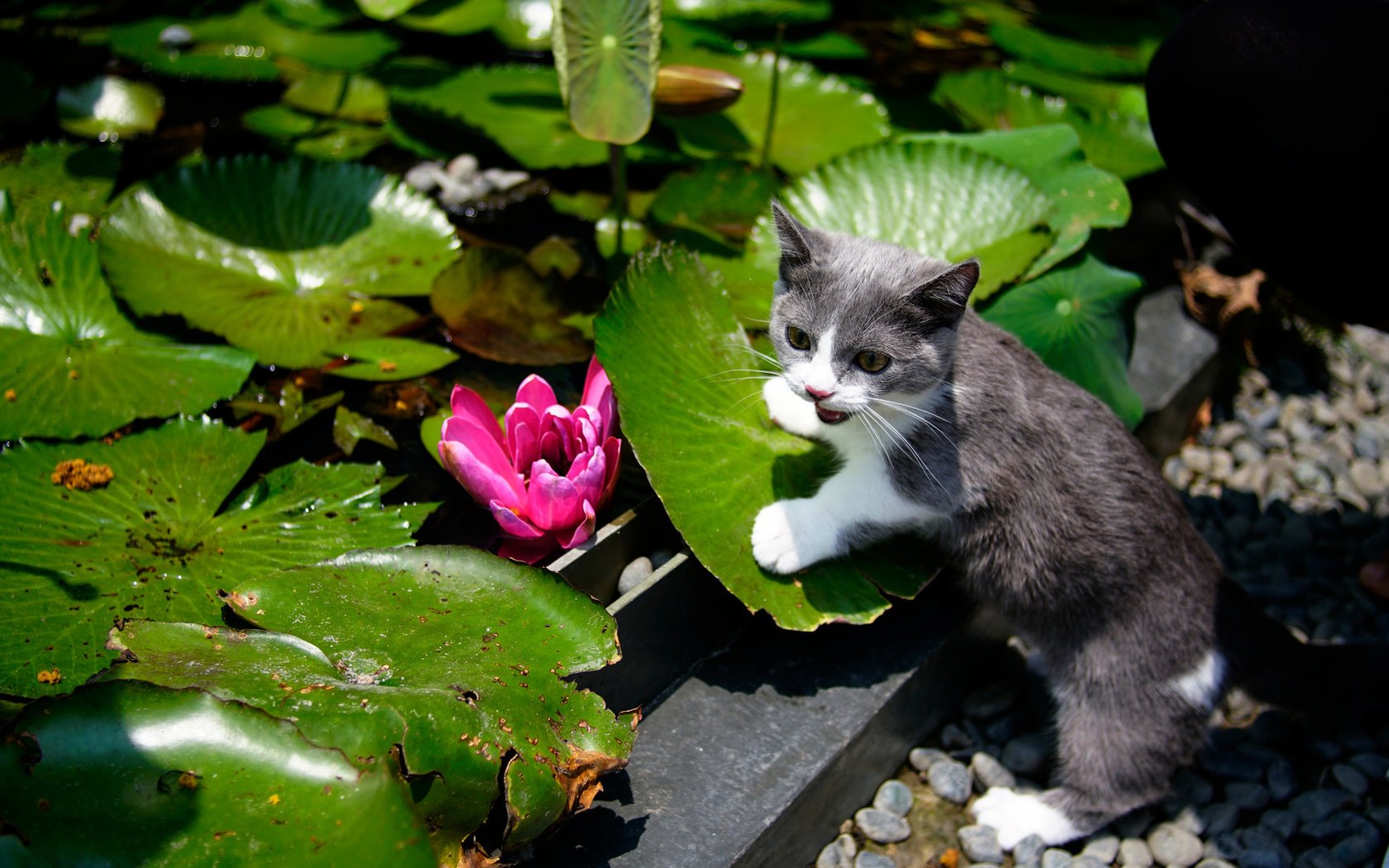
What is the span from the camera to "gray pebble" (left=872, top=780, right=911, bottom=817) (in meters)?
2.09

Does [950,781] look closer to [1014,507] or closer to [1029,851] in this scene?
[1029,851]

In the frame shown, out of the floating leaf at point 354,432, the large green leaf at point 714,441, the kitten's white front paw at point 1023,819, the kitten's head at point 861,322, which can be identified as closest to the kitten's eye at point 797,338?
the kitten's head at point 861,322

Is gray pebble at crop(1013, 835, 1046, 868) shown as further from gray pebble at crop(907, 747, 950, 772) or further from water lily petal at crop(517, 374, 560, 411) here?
water lily petal at crop(517, 374, 560, 411)

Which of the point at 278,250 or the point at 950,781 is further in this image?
the point at 278,250

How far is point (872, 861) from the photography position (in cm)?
195

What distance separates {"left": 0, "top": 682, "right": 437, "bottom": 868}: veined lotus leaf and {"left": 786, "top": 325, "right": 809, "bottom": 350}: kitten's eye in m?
0.97

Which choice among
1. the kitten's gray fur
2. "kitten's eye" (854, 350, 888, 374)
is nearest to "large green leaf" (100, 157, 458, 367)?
the kitten's gray fur

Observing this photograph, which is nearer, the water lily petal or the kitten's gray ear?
the kitten's gray ear

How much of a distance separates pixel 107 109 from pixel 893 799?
2.70m

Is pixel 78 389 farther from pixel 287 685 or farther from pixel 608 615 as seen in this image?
pixel 608 615

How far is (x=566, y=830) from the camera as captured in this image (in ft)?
5.31

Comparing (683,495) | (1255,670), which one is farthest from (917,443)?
(1255,670)

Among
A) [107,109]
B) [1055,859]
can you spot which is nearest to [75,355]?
[107,109]

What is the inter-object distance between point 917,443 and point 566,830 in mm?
910
